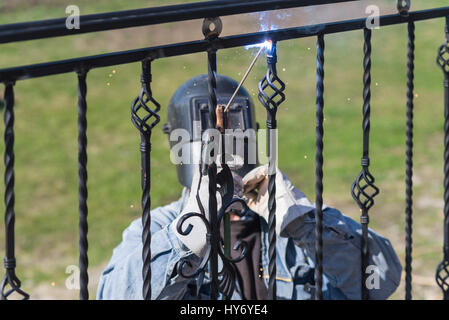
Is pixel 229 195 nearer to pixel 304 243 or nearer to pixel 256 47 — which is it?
pixel 256 47

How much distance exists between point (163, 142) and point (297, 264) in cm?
754

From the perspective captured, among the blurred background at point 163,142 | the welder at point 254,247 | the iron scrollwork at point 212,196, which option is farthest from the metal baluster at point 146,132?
the blurred background at point 163,142

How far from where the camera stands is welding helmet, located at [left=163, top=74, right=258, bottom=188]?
3.79 meters

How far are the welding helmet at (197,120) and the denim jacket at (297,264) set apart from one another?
11.3 inches

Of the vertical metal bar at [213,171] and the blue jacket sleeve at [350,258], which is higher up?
the vertical metal bar at [213,171]

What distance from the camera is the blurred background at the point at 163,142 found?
7797 millimetres

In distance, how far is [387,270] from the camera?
3668 mm

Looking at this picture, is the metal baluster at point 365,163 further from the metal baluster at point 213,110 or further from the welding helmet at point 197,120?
the welding helmet at point 197,120

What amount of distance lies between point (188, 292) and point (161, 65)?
35.7ft

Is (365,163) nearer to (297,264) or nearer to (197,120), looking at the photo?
(297,264)

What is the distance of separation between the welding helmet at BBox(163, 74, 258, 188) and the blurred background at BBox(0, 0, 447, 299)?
0.94 metres

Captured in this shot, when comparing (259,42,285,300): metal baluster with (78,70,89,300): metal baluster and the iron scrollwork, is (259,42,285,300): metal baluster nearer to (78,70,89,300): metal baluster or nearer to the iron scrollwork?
the iron scrollwork

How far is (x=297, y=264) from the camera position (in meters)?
3.79
